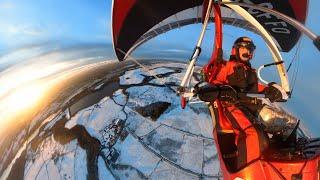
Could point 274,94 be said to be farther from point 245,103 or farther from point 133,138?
point 133,138

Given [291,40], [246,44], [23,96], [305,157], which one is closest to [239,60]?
[246,44]

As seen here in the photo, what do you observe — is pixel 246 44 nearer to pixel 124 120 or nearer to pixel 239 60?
pixel 239 60

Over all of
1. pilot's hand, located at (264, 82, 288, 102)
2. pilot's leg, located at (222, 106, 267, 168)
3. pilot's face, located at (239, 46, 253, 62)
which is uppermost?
pilot's face, located at (239, 46, 253, 62)

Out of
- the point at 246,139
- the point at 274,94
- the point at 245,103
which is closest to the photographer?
the point at 246,139

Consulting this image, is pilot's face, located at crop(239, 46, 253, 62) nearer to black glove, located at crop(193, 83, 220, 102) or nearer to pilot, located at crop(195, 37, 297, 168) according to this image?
pilot, located at crop(195, 37, 297, 168)

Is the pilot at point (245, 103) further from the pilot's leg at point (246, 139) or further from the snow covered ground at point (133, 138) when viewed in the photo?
the snow covered ground at point (133, 138)

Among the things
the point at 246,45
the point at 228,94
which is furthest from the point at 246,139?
the point at 246,45

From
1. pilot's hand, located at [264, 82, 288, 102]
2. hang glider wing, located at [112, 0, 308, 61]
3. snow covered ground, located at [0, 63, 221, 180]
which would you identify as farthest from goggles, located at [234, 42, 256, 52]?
snow covered ground, located at [0, 63, 221, 180]
